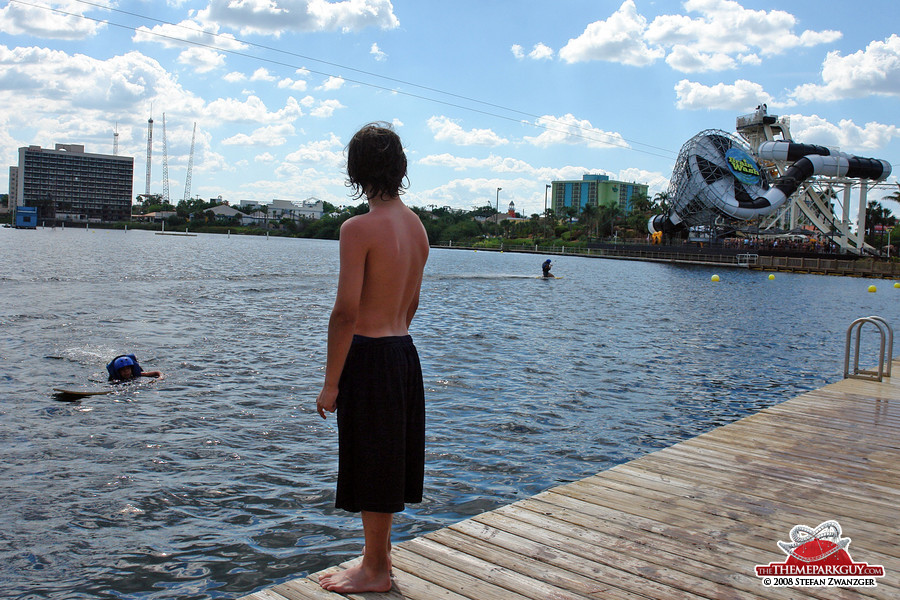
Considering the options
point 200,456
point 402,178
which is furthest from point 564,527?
point 200,456

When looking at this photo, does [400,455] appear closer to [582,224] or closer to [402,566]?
[402,566]

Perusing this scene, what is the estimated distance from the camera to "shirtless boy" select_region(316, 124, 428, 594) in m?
3.56

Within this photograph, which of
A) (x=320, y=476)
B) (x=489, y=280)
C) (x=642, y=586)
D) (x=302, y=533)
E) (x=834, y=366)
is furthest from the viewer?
(x=489, y=280)

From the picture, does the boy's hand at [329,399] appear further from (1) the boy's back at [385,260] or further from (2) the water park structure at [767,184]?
(2) the water park structure at [767,184]

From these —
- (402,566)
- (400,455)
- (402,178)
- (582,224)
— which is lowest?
(402,566)

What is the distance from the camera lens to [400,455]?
12.1 ft

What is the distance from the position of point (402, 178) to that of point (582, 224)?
159297 millimetres

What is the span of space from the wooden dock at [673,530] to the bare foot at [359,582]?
5 cm

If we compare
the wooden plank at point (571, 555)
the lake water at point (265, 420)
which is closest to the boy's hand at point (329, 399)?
the wooden plank at point (571, 555)

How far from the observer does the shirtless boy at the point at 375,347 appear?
3.56 m

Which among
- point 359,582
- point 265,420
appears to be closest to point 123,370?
point 265,420

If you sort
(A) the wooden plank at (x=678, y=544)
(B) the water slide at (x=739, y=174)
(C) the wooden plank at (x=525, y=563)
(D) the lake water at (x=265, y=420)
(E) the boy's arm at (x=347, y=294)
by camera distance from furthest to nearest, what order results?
1. (B) the water slide at (x=739, y=174)
2. (D) the lake water at (x=265, y=420)
3. (A) the wooden plank at (x=678, y=544)
4. (C) the wooden plank at (x=525, y=563)
5. (E) the boy's arm at (x=347, y=294)

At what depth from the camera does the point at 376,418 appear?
3629 mm

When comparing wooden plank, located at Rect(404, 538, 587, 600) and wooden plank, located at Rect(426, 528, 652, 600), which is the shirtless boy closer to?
wooden plank, located at Rect(404, 538, 587, 600)
